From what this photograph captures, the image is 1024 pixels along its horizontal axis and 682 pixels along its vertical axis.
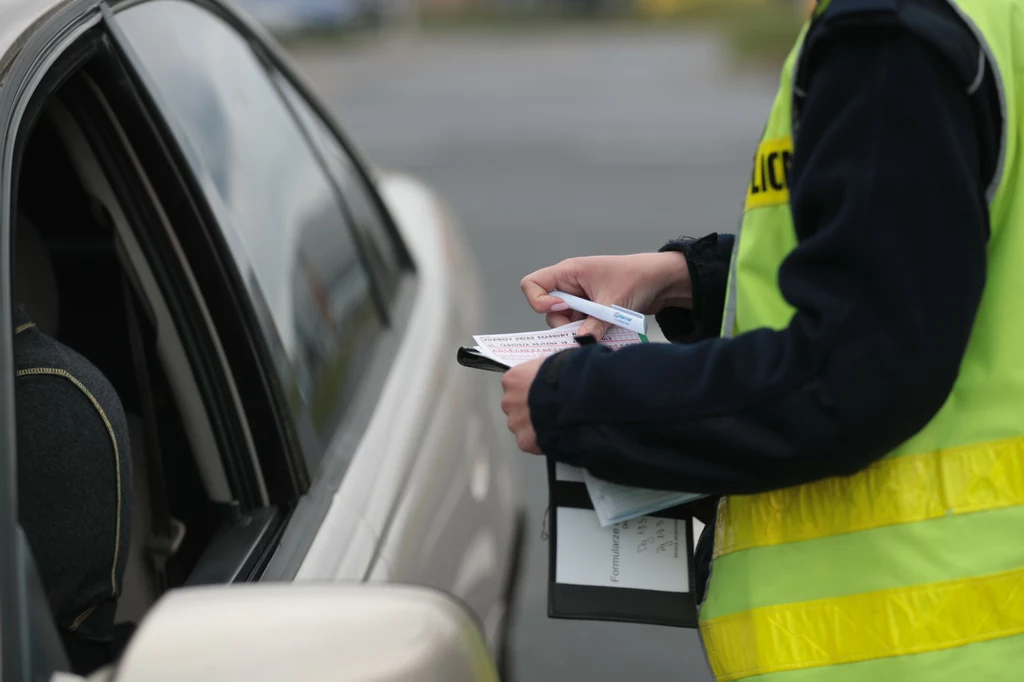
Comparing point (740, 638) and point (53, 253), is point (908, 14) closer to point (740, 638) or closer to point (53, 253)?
point (740, 638)

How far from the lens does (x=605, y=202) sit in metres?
9.46

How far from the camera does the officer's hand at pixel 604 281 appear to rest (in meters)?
1.50

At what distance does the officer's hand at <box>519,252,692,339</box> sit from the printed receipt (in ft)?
0.18

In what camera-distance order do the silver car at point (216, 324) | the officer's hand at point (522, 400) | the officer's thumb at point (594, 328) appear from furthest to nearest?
the silver car at point (216, 324), the officer's thumb at point (594, 328), the officer's hand at point (522, 400)

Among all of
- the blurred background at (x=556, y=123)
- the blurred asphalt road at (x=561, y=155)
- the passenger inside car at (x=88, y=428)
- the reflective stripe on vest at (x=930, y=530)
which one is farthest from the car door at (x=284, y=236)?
the blurred asphalt road at (x=561, y=155)

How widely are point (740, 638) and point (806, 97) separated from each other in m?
0.55

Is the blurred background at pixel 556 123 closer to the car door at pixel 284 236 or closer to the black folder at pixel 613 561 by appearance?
the black folder at pixel 613 561

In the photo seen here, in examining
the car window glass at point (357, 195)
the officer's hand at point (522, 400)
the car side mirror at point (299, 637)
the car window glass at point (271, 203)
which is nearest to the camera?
the car side mirror at point (299, 637)

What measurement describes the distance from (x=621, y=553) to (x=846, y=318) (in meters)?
0.40

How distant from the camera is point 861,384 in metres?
1.10

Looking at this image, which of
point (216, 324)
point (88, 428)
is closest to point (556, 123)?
point (216, 324)

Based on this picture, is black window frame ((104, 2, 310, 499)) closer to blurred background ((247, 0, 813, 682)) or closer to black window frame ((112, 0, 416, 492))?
black window frame ((112, 0, 416, 492))

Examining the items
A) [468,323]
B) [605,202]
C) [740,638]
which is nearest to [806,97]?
[740,638]

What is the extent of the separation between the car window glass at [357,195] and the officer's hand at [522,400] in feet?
4.93
